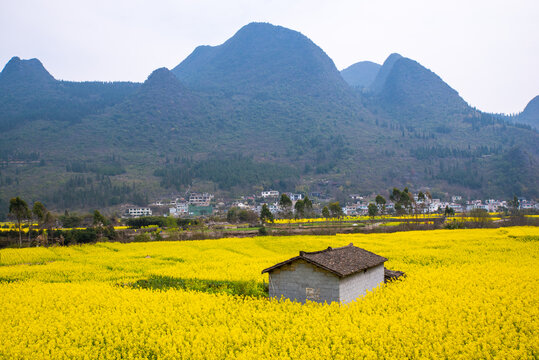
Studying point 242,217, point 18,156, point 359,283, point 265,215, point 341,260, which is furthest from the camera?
point 18,156

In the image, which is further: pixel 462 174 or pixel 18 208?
pixel 462 174

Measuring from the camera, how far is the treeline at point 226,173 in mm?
137375

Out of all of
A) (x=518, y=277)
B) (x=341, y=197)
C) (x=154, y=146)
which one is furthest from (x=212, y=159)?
(x=518, y=277)

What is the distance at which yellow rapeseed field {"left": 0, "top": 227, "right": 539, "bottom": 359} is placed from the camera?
11.8 m

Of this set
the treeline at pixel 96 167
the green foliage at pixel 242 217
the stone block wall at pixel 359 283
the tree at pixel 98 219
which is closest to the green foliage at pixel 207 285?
the stone block wall at pixel 359 283

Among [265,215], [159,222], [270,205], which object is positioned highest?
[265,215]

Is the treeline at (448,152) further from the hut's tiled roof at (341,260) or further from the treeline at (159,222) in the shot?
the hut's tiled roof at (341,260)

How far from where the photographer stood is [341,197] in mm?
129000

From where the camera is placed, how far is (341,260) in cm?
1739

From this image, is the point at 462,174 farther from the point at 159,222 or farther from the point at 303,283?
the point at 303,283

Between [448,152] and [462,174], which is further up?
[448,152]

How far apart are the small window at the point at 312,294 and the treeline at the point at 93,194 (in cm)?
9843

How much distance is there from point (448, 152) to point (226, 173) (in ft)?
290

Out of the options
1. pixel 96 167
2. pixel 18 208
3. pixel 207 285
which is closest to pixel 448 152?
pixel 96 167
